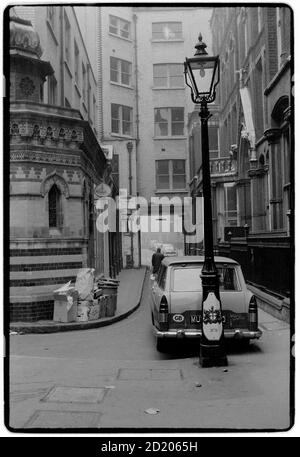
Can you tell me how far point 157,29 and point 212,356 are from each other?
149 inches

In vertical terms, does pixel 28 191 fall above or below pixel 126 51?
below

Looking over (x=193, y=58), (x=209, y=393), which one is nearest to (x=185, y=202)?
(x=193, y=58)

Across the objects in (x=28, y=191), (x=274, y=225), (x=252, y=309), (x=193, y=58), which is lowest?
(x=252, y=309)

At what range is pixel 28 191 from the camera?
9.60m

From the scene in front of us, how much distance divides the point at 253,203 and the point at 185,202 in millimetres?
2049

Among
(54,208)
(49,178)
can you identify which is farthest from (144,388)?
(49,178)

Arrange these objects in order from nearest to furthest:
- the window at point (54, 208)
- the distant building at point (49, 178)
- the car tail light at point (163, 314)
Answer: the car tail light at point (163, 314) < the distant building at point (49, 178) < the window at point (54, 208)

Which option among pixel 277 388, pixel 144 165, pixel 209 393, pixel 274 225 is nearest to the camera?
pixel 277 388

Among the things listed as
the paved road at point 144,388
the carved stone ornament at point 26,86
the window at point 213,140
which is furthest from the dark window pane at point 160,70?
the carved stone ornament at point 26,86

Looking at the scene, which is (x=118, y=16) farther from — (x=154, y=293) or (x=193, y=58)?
(x=154, y=293)

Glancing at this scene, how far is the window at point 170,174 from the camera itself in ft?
19.7

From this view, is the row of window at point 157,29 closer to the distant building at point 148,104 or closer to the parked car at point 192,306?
the distant building at point 148,104

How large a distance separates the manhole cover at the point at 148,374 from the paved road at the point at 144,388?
11 mm

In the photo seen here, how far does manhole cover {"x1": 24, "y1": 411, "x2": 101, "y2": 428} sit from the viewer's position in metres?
4.44
